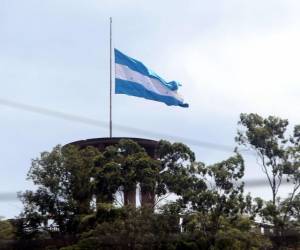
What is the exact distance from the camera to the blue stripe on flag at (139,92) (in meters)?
34.0

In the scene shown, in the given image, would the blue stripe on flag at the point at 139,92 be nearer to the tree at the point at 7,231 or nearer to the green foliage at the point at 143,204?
the green foliage at the point at 143,204

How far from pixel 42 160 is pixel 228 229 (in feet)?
34.4

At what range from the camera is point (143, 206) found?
32.9 m

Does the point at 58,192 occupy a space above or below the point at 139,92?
below

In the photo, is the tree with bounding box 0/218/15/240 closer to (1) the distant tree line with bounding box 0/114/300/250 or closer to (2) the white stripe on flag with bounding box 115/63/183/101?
(1) the distant tree line with bounding box 0/114/300/250

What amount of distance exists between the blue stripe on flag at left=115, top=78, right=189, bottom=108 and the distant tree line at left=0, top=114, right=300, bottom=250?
10.7 ft

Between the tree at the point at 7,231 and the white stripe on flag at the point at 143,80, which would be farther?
the tree at the point at 7,231

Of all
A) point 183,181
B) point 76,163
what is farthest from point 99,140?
point 183,181

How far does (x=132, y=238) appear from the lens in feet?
104

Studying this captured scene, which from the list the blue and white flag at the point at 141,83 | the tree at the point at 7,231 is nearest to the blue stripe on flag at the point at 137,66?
the blue and white flag at the point at 141,83

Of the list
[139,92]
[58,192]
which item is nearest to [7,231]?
[58,192]

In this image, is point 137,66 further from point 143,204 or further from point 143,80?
point 143,204

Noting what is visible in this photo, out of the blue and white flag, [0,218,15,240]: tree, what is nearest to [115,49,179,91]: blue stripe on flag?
the blue and white flag

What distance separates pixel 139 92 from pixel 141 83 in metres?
0.59
